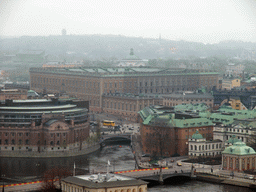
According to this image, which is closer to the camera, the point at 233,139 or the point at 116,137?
the point at 233,139

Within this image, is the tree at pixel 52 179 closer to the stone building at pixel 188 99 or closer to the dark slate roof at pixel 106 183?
the dark slate roof at pixel 106 183

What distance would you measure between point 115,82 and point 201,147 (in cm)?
6807

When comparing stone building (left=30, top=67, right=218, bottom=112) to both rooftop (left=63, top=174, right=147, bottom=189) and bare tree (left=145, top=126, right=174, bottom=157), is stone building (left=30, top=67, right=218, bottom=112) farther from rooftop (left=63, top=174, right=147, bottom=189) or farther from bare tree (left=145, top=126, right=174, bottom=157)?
rooftop (left=63, top=174, right=147, bottom=189)

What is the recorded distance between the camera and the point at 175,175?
4050 inches

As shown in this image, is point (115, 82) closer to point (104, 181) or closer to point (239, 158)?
point (239, 158)

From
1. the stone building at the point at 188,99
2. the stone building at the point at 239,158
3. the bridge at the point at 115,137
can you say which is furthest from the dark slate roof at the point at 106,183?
the stone building at the point at 188,99

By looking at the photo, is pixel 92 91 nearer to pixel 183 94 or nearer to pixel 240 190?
pixel 183 94

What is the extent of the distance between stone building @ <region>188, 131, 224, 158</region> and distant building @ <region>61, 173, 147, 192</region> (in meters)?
32.7

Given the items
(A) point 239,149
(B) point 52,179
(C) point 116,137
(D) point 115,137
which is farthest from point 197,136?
(B) point 52,179

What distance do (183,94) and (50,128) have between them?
2054 inches

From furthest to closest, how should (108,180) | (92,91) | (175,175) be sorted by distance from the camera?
1. (92,91)
2. (175,175)
3. (108,180)

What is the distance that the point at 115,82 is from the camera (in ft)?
598

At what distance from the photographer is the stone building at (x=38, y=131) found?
400ft

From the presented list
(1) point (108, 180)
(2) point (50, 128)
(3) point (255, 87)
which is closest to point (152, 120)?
(2) point (50, 128)
